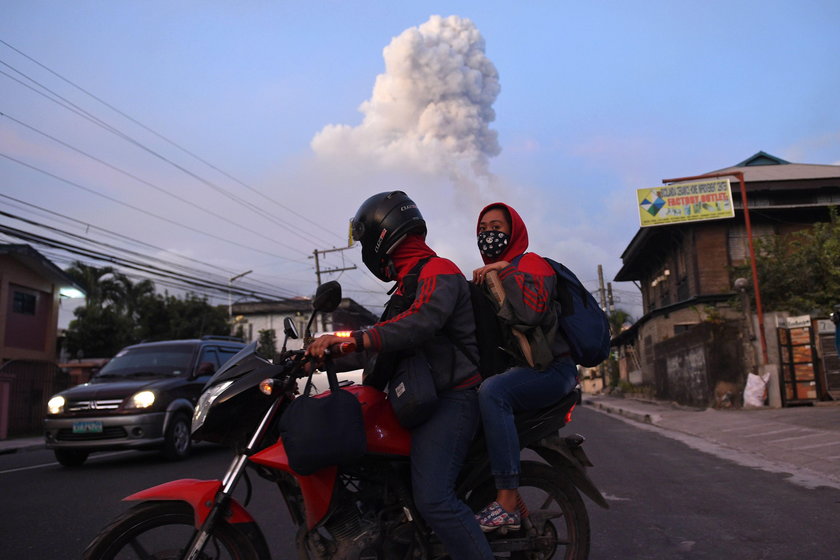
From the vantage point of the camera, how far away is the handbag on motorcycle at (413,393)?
2559 mm

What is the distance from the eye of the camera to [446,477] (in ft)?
8.63

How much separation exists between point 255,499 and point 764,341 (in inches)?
587

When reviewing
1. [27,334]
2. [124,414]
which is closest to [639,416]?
[124,414]

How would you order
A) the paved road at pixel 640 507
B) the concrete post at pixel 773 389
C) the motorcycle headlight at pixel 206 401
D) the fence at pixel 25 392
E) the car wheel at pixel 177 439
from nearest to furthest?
the motorcycle headlight at pixel 206 401 < the paved road at pixel 640 507 < the car wheel at pixel 177 439 < the concrete post at pixel 773 389 < the fence at pixel 25 392

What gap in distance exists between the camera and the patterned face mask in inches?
128

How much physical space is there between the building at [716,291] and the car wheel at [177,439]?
13832 mm

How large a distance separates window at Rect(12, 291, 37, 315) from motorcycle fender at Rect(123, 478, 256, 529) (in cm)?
2579

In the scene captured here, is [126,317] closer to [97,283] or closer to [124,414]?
[97,283]

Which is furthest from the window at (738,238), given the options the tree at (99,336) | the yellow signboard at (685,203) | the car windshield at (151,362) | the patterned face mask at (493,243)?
the tree at (99,336)

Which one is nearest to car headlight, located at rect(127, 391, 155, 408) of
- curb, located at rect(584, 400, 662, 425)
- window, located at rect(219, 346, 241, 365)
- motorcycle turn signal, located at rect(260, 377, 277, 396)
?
window, located at rect(219, 346, 241, 365)

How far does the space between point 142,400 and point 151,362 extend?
4.46ft

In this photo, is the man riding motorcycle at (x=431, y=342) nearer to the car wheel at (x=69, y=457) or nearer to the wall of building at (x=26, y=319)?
the car wheel at (x=69, y=457)

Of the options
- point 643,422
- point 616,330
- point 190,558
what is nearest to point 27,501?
point 190,558

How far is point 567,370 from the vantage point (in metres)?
3.01
